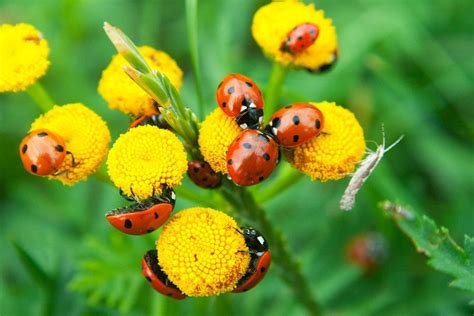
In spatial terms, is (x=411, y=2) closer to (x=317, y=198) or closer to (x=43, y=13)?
(x=317, y=198)

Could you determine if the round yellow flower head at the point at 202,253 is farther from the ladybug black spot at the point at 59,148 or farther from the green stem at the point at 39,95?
the green stem at the point at 39,95

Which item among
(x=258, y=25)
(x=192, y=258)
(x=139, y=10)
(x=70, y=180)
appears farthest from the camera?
(x=139, y=10)

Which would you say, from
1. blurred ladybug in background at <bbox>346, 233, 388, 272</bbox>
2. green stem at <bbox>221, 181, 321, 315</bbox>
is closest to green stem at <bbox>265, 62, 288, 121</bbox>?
green stem at <bbox>221, 181, 321, 315</bbox>

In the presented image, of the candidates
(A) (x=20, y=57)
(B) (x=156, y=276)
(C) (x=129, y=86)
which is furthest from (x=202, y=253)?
(A) (x=20, y=57)

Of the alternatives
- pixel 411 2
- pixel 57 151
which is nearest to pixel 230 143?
pixel 57 151

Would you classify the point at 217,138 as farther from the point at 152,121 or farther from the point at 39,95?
the point at 39,95

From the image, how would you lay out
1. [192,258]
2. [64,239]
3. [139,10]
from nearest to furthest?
1. [192,258]
2. [64,239]
3. [139,10]

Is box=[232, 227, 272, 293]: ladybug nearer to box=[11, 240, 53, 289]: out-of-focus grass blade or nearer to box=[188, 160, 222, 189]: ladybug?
box=[188, 160, 222, 189]: ladybug

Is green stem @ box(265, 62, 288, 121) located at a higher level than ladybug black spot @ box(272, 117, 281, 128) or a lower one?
lower
